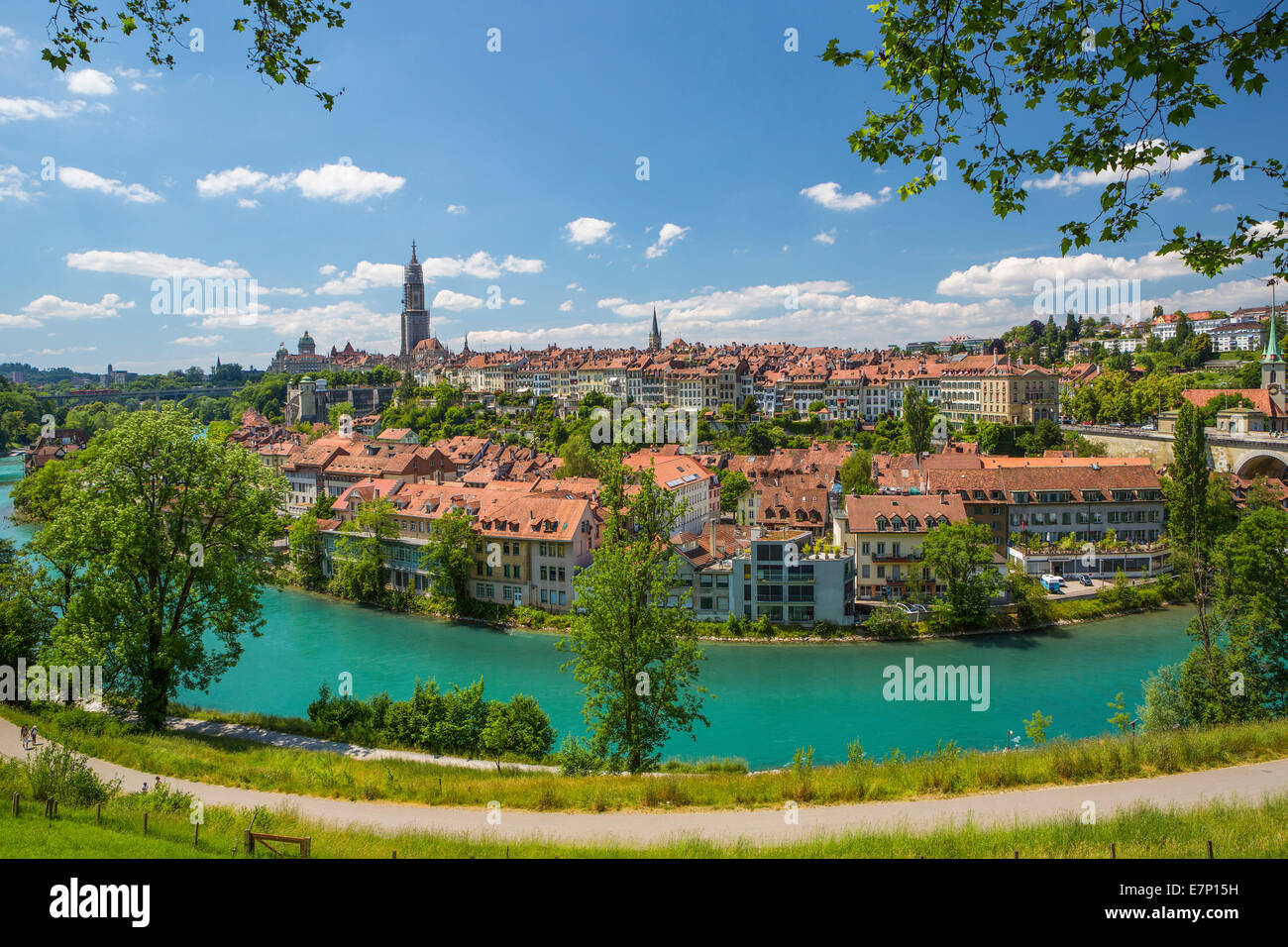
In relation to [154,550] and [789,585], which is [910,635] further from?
[154,550]

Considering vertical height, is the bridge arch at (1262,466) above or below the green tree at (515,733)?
above

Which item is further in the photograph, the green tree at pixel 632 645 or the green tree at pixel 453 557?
the green tree at pixel 453 557

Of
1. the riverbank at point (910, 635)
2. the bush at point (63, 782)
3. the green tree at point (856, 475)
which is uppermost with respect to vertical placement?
the green tree at point (856, 475)

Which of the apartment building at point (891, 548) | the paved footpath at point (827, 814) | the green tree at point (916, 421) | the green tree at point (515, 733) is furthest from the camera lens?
the green tree at point (916, 421)

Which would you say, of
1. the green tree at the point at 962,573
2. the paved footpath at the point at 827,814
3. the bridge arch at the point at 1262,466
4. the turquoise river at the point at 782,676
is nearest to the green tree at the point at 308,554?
the turquoise river at the point at 782,676

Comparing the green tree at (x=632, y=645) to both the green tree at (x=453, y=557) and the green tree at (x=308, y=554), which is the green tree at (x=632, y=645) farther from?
the green tree at (x=308, y=554)
